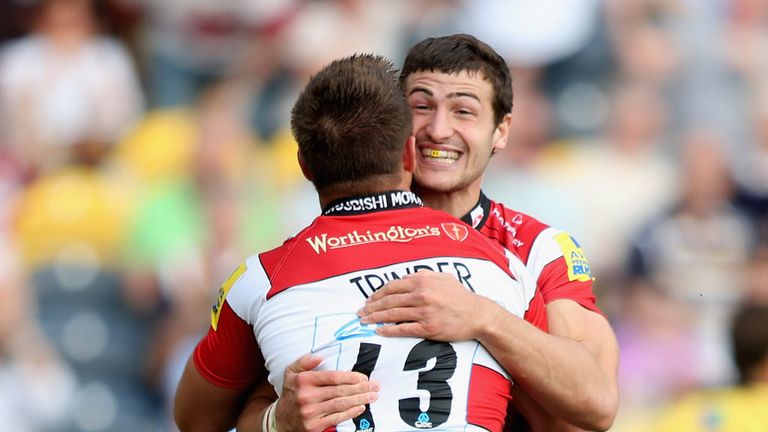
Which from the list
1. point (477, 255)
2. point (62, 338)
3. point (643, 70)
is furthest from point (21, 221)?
point (477, 255)

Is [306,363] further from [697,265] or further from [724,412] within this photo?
[697,265]

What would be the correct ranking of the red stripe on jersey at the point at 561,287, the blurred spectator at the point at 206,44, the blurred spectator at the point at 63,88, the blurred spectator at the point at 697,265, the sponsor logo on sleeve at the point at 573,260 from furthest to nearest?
the blurred spectator at the point at 206,44 → the blurred spectator at the point at 63,88 → the blurred spectator at the point at 697,265 → the sponsor logo on sleeve at the point at 573,260 → the red stripe on jersey at the point at 561,287

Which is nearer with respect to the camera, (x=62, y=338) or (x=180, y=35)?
(x=62, y=338)

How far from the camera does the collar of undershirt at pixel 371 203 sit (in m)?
3.51

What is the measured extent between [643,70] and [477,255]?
6632 mm

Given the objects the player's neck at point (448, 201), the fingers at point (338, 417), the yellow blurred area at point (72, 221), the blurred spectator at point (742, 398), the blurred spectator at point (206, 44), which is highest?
the blurred spectator at point (206, 44)

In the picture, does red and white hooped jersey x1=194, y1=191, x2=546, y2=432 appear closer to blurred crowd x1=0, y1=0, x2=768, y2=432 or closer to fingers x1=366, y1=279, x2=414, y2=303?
fingers x1=366, y1=279, x2=414, y2=303

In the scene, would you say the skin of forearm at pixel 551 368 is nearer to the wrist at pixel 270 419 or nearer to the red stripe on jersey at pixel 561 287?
the red stripe on jersey at pixel 561 287

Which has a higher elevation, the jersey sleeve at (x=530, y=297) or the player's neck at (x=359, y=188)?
the player's neck at (x=359, y=188)

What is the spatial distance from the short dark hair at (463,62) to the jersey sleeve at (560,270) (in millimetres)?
488

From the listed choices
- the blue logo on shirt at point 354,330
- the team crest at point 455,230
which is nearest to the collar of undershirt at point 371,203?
the team crest at point 455,230

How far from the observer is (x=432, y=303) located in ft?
10.9

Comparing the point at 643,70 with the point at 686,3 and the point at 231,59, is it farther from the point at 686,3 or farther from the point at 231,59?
the point at 231,59

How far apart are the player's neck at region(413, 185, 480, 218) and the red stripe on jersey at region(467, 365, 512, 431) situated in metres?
0.97
